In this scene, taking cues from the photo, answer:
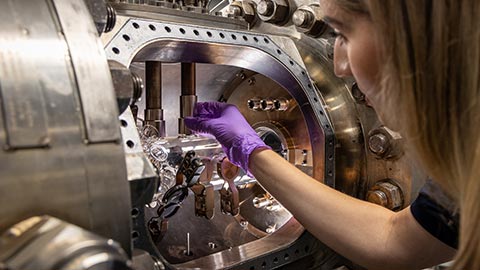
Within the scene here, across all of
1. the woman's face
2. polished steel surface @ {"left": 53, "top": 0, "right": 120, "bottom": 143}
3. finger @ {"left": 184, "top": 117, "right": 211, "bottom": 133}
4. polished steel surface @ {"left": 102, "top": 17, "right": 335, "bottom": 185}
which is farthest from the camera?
finger @ {"left": 184, "top": 117, "right": 211, "bottom": 133}

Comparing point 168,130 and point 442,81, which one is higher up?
point 442,81

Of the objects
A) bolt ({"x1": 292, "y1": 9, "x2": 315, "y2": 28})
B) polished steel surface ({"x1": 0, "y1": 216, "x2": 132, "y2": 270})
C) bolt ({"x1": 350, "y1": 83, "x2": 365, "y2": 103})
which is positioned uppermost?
bolt ({"x1": 292, "y1": 9, "x2": 315, "y2": 28})

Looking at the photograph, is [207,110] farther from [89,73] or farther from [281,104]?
[89,73]

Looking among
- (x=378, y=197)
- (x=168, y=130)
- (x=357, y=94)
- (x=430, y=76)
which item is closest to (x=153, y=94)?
(x=168, y=130)

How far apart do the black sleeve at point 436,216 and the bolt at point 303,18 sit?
594 millimetres

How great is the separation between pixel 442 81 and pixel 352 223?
0.62 m

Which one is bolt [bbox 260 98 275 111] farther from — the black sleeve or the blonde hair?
the blonde hair

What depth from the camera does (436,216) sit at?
37.1 inches

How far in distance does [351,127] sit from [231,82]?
58 centimetres

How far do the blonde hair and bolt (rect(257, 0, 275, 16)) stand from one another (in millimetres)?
812

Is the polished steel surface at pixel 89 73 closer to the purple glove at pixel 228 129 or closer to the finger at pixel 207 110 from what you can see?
the purple glove at pixel 228 129

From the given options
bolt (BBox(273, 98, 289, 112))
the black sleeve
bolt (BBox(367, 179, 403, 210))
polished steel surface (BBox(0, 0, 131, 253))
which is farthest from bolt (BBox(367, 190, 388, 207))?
polished steel surface (BBox(0, 0, 131, 253))

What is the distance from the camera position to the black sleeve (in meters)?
0.91

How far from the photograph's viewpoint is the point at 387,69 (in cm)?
62
